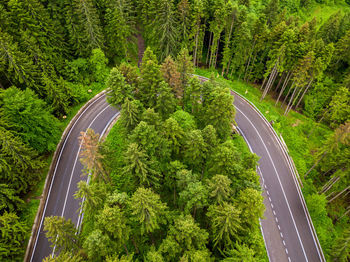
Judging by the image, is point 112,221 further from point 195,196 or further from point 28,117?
point 28,117

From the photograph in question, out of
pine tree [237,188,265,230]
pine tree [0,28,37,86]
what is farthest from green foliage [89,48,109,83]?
pine tree [237,188,265,230]

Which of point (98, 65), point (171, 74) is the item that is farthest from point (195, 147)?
point (98, 65)

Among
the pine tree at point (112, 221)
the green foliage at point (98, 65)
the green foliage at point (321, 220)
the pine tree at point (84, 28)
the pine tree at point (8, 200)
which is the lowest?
the green foliage at point (321, 220)

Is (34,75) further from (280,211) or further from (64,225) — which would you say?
(280,211)

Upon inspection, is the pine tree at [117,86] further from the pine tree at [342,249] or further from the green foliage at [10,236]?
the pine tree at [342,249]

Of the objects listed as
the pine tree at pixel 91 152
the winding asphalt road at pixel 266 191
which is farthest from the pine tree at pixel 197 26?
the pine tree at pixel 91 152
